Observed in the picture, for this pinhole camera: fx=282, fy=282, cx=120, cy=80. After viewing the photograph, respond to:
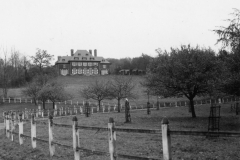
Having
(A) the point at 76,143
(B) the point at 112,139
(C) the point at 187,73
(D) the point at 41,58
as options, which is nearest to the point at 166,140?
(B) the point at 112,139

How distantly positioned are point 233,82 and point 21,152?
10916 mm

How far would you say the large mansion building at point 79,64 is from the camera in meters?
111

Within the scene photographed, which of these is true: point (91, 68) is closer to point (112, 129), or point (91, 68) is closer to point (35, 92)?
point (35, 92)

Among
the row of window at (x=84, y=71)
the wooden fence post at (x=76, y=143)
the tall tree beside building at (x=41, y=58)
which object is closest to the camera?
the wooden fence post at (x=76, y=143)

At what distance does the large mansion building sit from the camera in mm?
111375

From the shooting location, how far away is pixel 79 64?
112 metres

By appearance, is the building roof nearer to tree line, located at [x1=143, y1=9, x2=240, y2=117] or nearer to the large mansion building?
the large mansion building

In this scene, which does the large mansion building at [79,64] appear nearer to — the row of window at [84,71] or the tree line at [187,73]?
the row of window at [84,71]

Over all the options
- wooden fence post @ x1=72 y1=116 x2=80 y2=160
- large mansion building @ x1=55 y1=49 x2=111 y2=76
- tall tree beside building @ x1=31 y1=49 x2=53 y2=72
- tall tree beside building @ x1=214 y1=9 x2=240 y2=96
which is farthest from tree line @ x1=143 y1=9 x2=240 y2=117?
large mansion building @ x1=55 y1=49 x2=111 y2=76

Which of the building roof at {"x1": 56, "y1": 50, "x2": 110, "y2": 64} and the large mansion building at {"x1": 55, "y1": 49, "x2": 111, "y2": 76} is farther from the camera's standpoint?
the building roof at {"x1": 56, "y1": 50, "x2": 110, "y2": 64}

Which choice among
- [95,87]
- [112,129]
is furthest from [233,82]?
[95,87]

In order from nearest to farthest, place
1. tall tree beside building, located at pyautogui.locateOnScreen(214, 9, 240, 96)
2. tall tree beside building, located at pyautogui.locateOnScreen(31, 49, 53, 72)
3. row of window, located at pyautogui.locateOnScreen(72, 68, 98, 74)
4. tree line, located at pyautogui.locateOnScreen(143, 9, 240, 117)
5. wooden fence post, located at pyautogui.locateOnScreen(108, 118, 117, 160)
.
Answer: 1. wooden fence post, located at pyautogui.locateOnScreen(108, 118, 117, 160)
2. tall tree beside building, located at pyautogui.locateOnScreen(214, 9, 240, 96)
3. tree line, located at pyautogui.locateOnScreen(143, 9, 240, 117)
4. tall tree beside building, located at pyautogui.locateOnScreen(31, 49, 53, 72)
5. row of window, located at pyautogui.locateOnScreen(72, 68, 98, 74)

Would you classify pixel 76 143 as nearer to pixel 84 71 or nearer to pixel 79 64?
pixel 79 64

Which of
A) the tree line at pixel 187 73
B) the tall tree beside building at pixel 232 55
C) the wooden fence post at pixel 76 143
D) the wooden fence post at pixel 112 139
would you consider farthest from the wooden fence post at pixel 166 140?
the tree line at pixel 187 73
